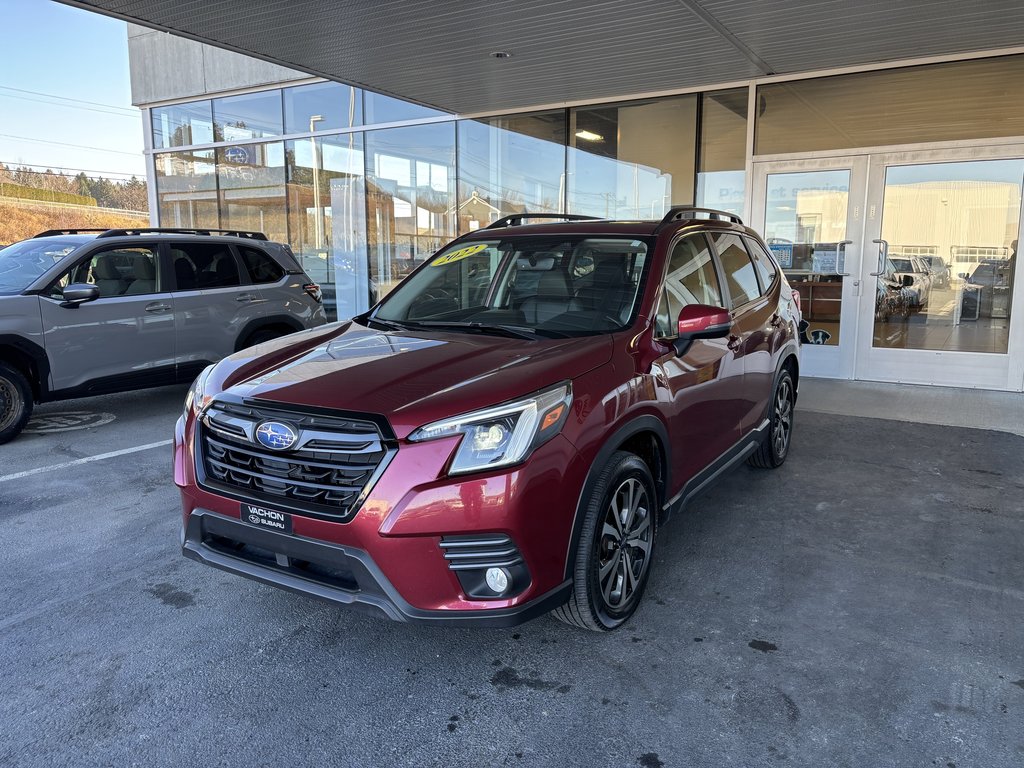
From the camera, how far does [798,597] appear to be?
11.5ft

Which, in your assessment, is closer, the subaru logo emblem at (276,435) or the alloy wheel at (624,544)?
the subaru logo emblem at (276,435)

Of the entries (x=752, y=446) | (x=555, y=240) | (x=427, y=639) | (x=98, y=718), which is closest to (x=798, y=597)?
(x=752, y=446)

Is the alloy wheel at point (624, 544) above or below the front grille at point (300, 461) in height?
below

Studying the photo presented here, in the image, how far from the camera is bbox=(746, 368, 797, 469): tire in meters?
5.22

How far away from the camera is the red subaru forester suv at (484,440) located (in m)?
2.51

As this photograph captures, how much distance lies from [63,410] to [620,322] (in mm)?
6694

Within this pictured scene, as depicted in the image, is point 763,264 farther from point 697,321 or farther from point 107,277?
point 107,277

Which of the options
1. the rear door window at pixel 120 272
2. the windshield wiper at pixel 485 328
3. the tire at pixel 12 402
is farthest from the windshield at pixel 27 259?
the windshield wiper at pixel 485 328

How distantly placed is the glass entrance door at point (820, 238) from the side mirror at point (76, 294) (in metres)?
7.55

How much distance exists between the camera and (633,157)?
404 inches

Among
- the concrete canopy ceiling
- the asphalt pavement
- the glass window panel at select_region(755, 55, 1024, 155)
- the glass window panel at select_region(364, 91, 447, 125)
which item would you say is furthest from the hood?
the glass window panel at select_region(364, 91, 447, 125)

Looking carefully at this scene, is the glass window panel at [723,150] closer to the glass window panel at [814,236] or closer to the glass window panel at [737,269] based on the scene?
the glass window panel at [814,236]

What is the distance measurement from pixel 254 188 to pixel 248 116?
1.34 m

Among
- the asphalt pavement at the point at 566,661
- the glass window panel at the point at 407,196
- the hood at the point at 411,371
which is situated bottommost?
the asphalt pavement at the point at 566,661
